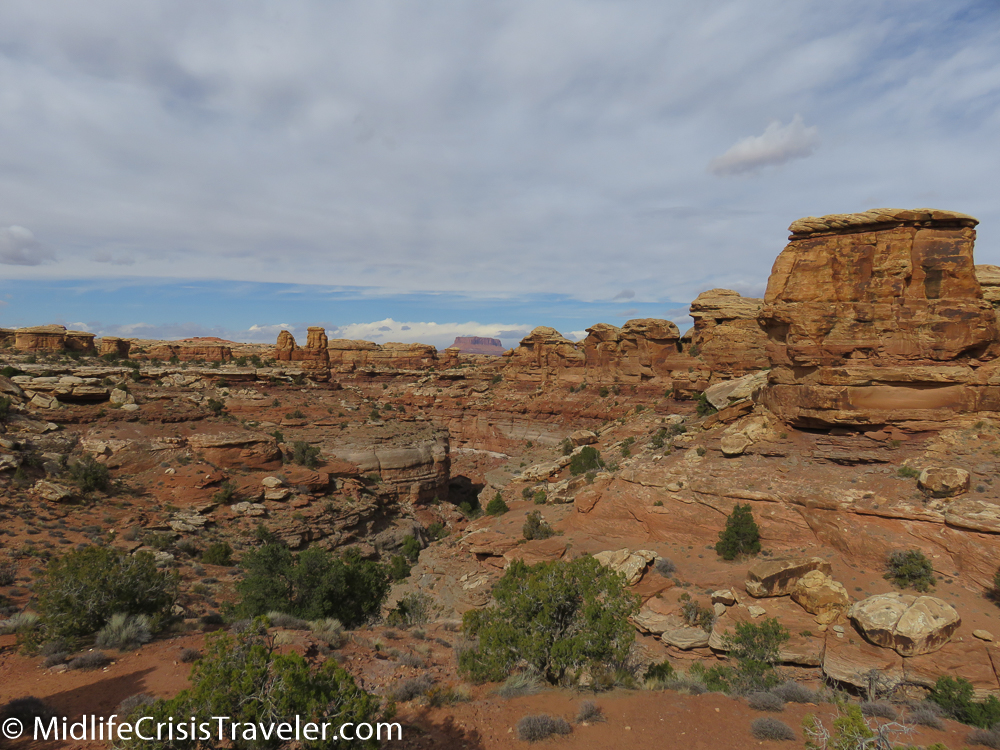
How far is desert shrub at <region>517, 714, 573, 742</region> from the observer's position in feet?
26.1

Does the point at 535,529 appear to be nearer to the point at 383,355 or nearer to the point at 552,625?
the point at 552,625

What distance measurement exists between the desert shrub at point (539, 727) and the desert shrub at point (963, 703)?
8871 millimetres

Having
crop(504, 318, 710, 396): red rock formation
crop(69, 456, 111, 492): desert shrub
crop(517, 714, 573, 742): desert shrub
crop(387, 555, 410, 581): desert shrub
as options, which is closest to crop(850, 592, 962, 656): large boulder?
crop(517, 714, 573, 742): desert shrub

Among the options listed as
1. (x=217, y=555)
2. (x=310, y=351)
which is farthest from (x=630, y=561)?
(x=310, y=351)

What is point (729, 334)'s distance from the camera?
140 feet

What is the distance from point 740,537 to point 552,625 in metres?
12.0

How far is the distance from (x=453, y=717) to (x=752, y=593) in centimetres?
1278

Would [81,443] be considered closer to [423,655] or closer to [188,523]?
[188,523]

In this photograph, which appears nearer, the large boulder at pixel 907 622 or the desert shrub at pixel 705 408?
the large boulder at pixel 907 622

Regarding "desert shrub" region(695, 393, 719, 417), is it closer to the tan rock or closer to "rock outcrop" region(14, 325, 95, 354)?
the tan rock

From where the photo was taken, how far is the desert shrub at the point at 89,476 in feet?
69.5

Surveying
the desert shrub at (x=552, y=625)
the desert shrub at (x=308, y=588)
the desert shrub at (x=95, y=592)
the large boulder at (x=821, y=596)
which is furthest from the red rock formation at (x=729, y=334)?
the desert shrub at (x=95, y=592)

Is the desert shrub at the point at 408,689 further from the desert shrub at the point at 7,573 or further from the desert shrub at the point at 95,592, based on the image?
the desert shrub at the point at 7,573

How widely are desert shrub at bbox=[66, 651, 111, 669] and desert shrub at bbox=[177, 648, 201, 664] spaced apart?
1.30 m
